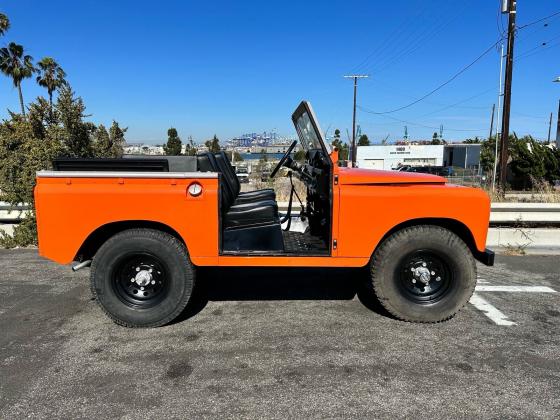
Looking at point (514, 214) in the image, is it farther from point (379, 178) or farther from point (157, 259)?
point (157, 259)

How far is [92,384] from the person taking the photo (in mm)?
2953

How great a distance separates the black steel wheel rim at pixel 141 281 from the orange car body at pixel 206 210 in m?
0.32

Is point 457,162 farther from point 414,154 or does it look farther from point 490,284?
point 490,284

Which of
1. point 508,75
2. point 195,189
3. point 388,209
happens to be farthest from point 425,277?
point 508,75

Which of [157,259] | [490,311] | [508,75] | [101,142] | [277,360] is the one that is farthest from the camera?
[508,75]

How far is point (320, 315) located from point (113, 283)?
184 centimetres

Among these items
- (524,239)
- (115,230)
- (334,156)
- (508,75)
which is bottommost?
(524,239)

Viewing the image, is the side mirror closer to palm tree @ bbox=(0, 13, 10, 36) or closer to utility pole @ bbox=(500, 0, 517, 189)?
utility pole @ bbox=(500, 0, 517, 189)

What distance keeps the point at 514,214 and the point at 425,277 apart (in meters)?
4.01

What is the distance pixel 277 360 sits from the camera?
3.27m

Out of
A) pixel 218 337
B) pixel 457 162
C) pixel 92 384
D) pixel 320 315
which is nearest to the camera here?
pixel 92 384

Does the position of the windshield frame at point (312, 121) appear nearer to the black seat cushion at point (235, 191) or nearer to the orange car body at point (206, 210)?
the orange car body at point (206, 210)

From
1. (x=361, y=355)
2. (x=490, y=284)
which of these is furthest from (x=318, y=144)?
(x=490, y=284)

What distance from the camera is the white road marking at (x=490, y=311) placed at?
4031 mm
